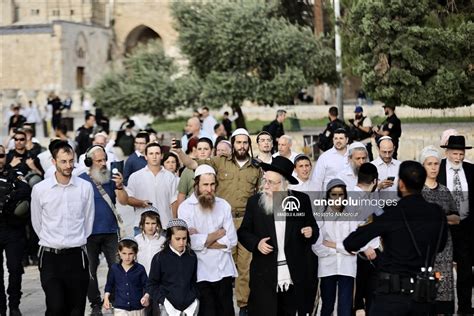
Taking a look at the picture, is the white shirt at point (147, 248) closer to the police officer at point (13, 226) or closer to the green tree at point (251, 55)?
the police officer at point (13, 226)

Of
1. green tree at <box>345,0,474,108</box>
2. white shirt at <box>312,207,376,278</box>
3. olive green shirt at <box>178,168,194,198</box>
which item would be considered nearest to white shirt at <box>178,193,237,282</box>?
white shirt at <box>312,207,376,278</box>

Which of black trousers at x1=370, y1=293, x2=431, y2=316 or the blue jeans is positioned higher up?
black trousers at x1=370, y1=293, x2=431, y2=316

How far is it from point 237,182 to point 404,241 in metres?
3.50

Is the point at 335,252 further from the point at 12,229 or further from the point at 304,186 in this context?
the point at 12,229

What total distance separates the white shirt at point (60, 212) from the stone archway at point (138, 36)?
59.0 meters

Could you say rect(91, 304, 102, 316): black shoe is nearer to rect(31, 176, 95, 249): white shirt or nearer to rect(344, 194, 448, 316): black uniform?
rect(31, 176, 95, 249): white shirt

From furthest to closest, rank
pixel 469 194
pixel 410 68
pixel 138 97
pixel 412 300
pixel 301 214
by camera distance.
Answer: pixel 138 97
pixel 410 68
pixel 469 194
pixel 301 214
pixel 412 300

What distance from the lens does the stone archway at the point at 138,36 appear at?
6762 centimetres

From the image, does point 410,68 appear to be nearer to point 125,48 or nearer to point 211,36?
point 211,36

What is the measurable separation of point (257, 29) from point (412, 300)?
27.5m

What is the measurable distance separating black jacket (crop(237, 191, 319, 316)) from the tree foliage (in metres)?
24.6

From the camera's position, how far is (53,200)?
29.0 ft

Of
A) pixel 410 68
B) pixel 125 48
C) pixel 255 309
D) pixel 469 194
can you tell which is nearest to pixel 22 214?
pixel 255 309

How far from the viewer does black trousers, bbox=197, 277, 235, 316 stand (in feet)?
28.0
